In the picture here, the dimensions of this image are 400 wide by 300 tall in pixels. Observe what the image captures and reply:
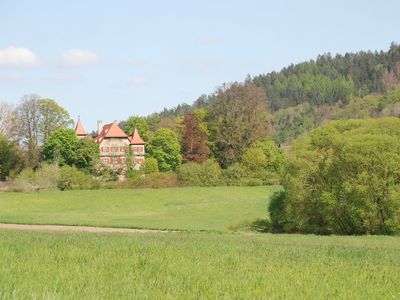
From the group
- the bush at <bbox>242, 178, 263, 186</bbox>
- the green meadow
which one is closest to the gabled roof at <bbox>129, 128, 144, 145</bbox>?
the bush at <bbox>242, 178, 263, 186</bbox>

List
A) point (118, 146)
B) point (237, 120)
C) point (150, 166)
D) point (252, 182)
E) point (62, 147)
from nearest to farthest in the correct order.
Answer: point (252, 182)
point (62, 147)
point (150, 166)
point (237, 120)
point (118, 146)

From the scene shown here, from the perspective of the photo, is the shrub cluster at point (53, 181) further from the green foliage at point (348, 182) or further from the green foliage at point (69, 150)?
the green foliage at point (348, 182)

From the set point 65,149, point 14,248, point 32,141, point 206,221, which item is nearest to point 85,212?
point 206,221

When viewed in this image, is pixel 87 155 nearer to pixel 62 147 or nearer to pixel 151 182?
pixel 62 147

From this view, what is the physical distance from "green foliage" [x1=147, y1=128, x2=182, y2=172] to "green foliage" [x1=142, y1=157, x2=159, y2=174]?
4.33m

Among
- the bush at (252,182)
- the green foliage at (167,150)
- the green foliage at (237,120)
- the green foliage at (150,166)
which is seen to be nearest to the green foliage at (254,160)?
the green foliage at (237,120)

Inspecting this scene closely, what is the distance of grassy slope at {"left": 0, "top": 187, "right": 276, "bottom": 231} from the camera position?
56.0 meters

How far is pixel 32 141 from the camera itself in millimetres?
94312

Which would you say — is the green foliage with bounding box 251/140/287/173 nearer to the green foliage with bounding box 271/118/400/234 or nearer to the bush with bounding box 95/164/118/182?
the bush with bounding box 95/164/118/182

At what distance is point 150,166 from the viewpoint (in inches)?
3600

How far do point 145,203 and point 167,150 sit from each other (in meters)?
33.6

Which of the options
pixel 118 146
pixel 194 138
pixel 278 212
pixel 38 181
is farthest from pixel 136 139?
pixel 278 212

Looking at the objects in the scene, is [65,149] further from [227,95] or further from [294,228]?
[294,228]

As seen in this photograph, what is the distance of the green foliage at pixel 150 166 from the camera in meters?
90.6
